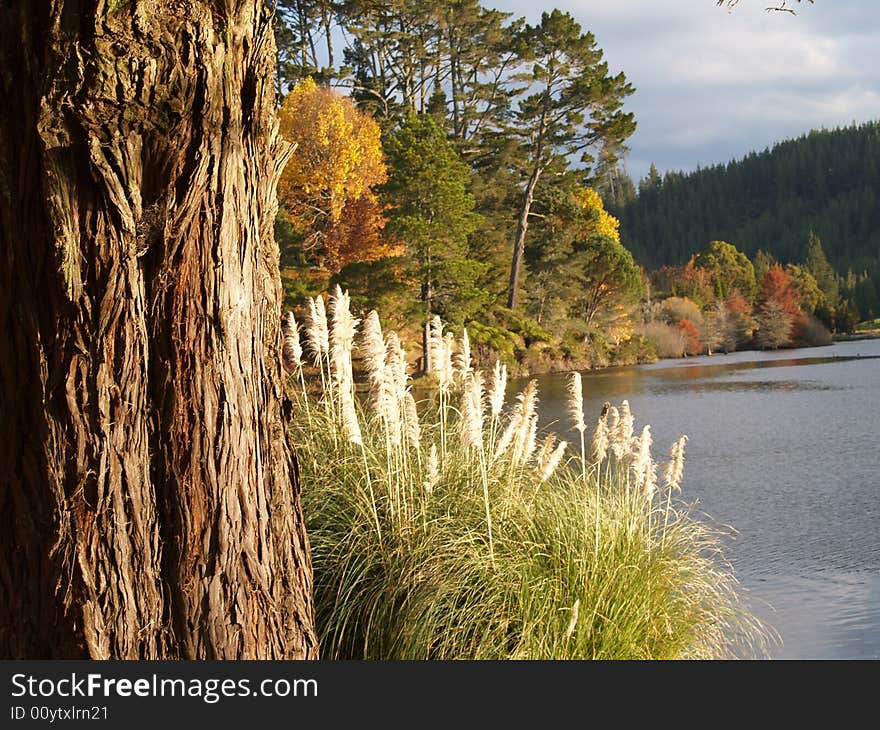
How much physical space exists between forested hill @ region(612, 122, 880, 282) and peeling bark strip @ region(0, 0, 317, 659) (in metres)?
59.3

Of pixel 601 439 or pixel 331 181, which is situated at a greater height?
pixel 331 181

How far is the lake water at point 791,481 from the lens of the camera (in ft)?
16.9

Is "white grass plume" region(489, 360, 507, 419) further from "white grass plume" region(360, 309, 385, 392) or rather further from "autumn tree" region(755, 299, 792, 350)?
"autumn tree" region(755, 299, 792, 350)

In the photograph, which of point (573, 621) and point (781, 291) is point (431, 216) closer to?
point (573, 621)

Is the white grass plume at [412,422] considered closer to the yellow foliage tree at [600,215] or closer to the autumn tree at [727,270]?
the yellow foliage tree at [600,215]

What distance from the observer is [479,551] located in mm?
3156

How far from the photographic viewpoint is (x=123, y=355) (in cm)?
196

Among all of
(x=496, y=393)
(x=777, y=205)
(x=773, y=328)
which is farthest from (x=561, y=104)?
(x=777, y=205)

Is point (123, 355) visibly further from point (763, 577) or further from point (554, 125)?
point (554, 125)

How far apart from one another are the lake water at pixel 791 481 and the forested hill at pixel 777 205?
144 feet

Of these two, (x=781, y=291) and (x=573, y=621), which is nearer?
(x=573, y=621)

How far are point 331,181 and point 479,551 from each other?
66.1ft

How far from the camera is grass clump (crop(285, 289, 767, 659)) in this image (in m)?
3.02


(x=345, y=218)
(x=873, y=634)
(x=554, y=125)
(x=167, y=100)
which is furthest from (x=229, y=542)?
(x=554, y=125)
